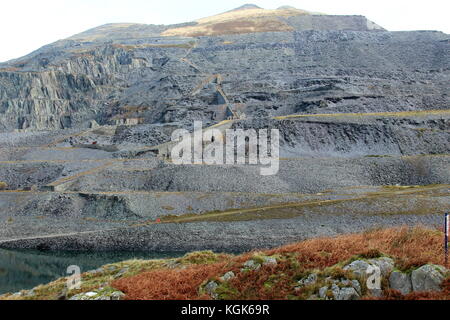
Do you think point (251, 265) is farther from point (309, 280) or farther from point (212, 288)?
point (309, 280)

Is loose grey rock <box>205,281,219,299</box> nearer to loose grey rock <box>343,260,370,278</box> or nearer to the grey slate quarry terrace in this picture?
loose grey rock <box>343,260,370,278</box>

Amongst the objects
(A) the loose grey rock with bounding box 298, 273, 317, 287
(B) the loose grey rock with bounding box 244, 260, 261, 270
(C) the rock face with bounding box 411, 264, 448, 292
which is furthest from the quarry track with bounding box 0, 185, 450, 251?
(C) the rock face with bounding box 411, 264, 448, 292

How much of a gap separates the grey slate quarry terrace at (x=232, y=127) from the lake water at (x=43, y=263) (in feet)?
3.77

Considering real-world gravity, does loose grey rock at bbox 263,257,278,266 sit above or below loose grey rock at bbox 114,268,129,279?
above

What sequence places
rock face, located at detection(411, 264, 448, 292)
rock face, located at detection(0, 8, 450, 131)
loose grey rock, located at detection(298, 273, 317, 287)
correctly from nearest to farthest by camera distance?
rock face, located at detection(411, 264, 448, 292) → loose grey rock, located at detection(298, 273, 317, 287) → rock face, located at detection(0, 8, 450, 131)

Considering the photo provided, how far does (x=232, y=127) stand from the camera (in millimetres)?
57375

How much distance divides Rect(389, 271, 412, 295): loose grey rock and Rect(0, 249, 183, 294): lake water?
69.4 ft

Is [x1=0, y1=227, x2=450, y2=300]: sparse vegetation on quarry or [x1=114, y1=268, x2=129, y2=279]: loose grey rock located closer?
[x1=0, y1=227, x2=450, y2=300]: sparse vegetation on quarry

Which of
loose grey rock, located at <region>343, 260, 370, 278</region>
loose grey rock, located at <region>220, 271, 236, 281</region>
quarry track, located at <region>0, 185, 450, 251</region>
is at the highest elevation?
loose grey rock, located at <region>343, 260, 370, 278</region>

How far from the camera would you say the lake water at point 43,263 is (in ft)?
90.1

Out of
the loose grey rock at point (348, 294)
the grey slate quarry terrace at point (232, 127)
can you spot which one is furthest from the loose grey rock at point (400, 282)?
the grey slate quarry terrace at point (232, 127)

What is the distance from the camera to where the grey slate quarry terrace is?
3419 cm

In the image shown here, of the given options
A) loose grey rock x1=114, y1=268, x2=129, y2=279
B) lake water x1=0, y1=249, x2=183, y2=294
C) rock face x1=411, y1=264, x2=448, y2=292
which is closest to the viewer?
rock face x1=411, y1=264, x2=448, y2=292

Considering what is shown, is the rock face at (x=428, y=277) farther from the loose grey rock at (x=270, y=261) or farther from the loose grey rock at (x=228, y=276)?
the loose grey rock at (x=228, y=276)
